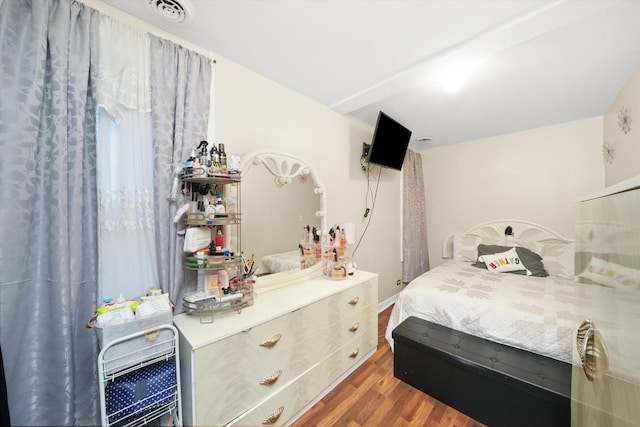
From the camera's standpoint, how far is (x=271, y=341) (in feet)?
4.21

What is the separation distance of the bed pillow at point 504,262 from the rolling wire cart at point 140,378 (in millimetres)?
3067

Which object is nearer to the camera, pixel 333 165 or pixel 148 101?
pixel 148 101

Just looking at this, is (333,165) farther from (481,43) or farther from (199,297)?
(199,297)

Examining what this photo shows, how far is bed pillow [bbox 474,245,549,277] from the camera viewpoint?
251cm

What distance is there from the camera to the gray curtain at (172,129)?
1.28 m

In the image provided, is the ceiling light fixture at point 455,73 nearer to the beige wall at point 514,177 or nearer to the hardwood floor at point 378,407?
the beige wall at point 514,177

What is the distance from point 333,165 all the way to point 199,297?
5.56 feet

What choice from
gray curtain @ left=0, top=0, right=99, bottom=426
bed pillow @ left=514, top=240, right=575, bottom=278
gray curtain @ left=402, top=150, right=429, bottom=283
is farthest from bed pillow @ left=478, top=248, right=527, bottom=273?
gray curtain @ left=0, top=0, right=99, bottom=426

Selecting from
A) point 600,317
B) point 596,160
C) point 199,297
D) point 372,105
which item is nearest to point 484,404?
point 600,317

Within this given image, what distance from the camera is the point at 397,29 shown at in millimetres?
1343

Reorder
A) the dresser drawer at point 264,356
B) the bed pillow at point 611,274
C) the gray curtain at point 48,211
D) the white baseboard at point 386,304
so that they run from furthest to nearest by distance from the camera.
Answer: the white baseboard at point 386,304 → the dresser drawer at point 264,356 → the gray curtain at point 48,211 → the bed pillow at point 611,274

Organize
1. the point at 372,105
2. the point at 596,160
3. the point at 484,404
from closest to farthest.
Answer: the point at 484,404 < the point at 372,105 < the point at 596,160

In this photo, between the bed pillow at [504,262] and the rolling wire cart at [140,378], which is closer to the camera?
the rolling wire cart at [140,378]

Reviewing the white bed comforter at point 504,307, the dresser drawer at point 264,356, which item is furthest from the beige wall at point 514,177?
the dresser drawer at point 264,356
